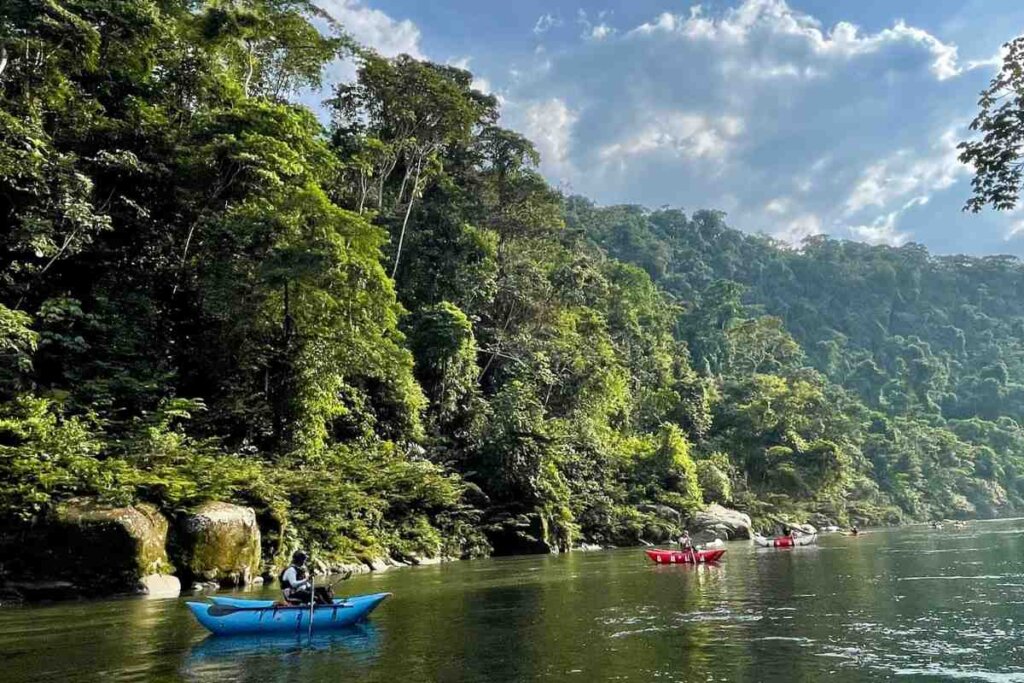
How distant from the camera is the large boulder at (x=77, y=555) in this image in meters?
15.0

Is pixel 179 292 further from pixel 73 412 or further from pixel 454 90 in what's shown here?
pixel 454 90

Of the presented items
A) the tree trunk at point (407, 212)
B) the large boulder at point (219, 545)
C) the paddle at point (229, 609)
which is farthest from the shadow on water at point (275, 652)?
the tree trunk at point (407, 212)

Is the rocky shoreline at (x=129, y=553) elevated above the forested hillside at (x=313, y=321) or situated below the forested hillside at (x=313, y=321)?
below

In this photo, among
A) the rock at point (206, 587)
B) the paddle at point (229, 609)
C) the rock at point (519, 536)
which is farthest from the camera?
the rock at point (519, 536)

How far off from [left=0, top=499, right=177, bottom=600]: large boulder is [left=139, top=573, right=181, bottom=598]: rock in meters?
0.03

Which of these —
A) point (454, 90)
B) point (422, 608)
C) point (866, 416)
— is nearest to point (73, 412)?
point (422, 608)

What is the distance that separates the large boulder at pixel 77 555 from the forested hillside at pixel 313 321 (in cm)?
46

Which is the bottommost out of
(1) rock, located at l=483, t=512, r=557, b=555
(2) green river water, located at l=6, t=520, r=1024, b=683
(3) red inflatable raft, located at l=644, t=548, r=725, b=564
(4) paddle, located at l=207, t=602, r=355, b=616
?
(2) green river water, located at l=6, t=520, r=1024, b=683

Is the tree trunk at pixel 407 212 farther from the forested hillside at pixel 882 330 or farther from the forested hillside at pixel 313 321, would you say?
the forested hillside at pixel 882 330

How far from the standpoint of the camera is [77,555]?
15.1 m

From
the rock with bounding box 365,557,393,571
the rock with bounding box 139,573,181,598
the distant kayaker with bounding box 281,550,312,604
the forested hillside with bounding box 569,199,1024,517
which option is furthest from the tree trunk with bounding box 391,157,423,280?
the forested hillside with bounding box 569,199,1024,517

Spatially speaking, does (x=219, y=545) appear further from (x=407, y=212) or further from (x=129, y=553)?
(x=407, y=212)

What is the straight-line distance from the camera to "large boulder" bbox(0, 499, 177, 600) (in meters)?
15.0

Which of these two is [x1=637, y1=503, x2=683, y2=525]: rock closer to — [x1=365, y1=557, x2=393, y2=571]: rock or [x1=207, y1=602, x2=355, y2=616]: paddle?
[x1=365, y1=557, x2=393, y2=571]: rock
